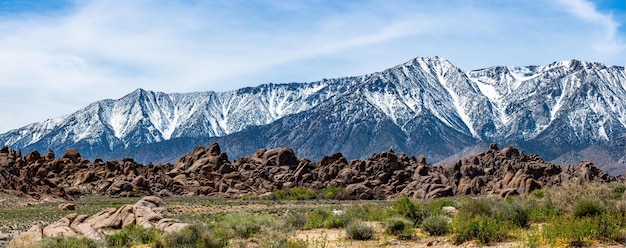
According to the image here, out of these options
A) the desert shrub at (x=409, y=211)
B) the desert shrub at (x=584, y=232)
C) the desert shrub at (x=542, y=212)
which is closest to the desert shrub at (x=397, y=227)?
→ the desert shrub at (x=409, y=211)

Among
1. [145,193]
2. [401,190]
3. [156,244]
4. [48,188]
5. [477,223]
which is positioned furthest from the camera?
[401,190]

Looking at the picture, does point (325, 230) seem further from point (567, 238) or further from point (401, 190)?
point (401, 190)

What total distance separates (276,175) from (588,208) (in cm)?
8580

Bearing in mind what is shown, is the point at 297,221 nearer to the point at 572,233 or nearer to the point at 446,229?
the point at 446,229

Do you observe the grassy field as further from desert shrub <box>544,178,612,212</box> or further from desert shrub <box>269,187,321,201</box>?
desert shrub <box>269,187,321,201</box>

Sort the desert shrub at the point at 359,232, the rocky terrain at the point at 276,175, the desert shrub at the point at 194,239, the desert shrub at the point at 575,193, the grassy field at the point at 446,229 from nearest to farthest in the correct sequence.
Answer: the grassy field at the point at 446,229, the desert shrub at the point at 194,239, the desert shrub at the point at 359,232, the desert shrub at the point at 575,193, the rocky terrain at the point at 276,175

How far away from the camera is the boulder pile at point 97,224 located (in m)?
23.7

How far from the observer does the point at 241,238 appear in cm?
2312

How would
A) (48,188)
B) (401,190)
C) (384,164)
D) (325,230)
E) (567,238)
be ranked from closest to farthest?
1. (567,238)
2. (325,230)
3. (48,188)
4. (401,190)
5. (384,164)

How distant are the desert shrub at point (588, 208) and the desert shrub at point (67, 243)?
630 inches

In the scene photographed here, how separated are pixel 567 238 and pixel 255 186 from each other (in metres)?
78.8

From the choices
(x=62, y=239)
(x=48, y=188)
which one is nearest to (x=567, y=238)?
(x=62, y=239)

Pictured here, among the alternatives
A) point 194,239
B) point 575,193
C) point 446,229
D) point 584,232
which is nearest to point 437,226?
point 446,229

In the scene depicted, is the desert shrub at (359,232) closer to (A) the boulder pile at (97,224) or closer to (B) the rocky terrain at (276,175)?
(A) the boulder pile at (97,224)
